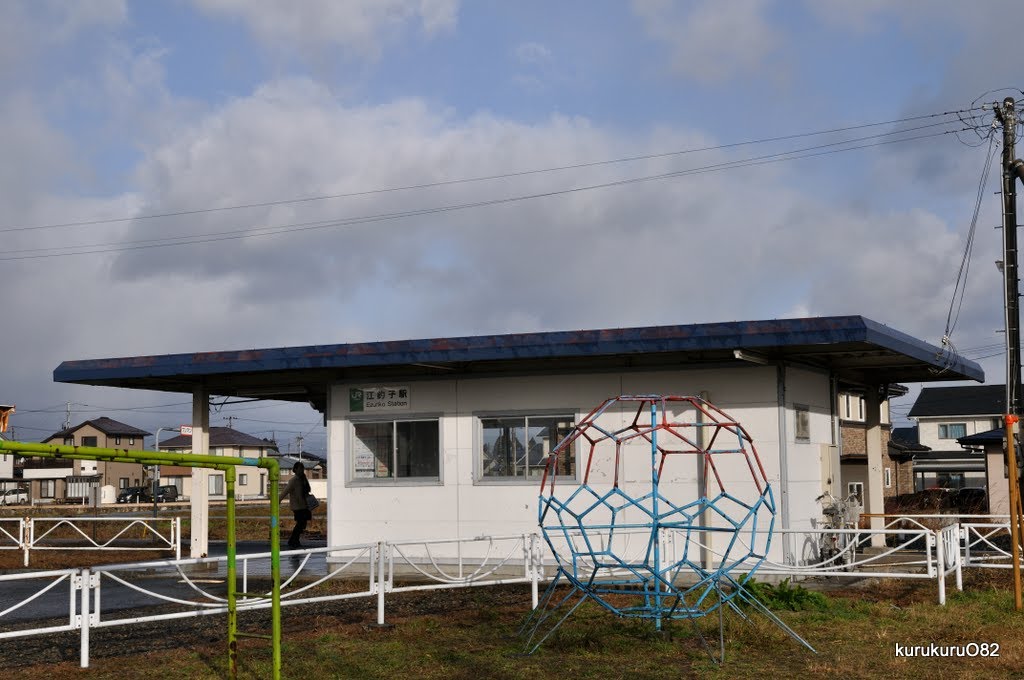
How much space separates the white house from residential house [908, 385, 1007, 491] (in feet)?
152

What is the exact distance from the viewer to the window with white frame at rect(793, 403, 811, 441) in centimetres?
1669

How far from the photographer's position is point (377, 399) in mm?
18078

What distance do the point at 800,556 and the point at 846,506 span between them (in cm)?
198

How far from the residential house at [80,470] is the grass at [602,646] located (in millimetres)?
61254

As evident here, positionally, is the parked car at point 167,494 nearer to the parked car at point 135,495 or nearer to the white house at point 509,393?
the parked car at point 135,495

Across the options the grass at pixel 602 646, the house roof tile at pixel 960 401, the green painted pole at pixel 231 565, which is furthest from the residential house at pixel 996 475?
the house roof tile at pixel 960 401

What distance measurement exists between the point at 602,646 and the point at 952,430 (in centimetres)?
6101

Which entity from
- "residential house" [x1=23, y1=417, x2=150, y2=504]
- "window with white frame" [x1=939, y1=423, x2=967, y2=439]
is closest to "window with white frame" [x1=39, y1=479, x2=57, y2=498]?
"residential house" [x1=23, y1=417, x2=150, y2=504]

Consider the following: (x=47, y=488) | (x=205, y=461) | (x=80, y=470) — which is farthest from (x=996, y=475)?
(x=47, y=488)

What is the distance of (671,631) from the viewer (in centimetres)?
1079

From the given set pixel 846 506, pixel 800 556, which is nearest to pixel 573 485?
pixel 800 556

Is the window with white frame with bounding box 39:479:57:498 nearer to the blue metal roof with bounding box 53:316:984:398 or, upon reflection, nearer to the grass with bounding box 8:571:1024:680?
the blue metal roof with bounding box 53:316:984:398

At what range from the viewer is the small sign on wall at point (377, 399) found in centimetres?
1795

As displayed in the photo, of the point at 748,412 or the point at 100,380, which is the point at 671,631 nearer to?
the point at 748,412
